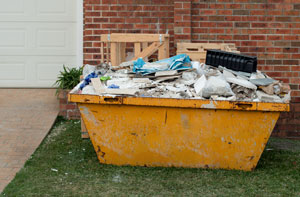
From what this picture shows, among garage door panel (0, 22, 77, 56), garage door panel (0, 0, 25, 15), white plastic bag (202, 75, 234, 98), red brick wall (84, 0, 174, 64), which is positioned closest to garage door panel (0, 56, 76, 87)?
garage door panel (0, 22, 77, 56)

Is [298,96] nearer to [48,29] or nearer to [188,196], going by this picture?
[188,196]

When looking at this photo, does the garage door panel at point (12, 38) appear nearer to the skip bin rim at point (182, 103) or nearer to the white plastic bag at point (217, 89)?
the skip bin rim at point (182, 103)

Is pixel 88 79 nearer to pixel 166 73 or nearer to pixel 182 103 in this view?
pixel 166 73

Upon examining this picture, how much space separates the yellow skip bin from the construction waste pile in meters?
0.12

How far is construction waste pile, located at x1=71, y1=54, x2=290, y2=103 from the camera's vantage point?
5707mm

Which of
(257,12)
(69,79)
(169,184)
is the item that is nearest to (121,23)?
(69,79)

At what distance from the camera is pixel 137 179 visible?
5.68 metres

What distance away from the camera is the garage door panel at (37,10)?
983cm

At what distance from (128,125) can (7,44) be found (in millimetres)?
4924

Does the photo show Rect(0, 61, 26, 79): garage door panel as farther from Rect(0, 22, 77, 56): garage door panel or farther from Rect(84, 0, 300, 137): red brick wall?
Rect(84, 0, 300, 137): red brick wall

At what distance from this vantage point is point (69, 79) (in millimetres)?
8531

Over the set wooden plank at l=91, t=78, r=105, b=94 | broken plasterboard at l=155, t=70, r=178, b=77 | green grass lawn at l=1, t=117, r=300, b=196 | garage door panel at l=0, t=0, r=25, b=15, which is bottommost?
green grass lawn at l=1, t=117, r=300, b=196

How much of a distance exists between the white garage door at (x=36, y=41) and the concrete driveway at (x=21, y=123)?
34 cm

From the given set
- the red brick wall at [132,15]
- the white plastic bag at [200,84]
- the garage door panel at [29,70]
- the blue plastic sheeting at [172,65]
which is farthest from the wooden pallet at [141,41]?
the garage door panel at [29,70]
